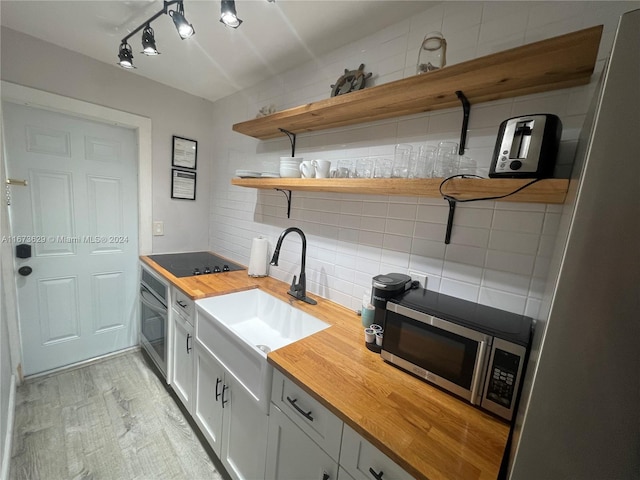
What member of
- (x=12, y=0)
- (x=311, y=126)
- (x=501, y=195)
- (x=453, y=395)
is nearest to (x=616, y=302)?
(x=501, y=195)

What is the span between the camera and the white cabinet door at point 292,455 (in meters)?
0.82

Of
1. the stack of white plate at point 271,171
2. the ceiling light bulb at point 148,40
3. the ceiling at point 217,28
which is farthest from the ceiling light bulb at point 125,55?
the stack of white plate at point 271,171

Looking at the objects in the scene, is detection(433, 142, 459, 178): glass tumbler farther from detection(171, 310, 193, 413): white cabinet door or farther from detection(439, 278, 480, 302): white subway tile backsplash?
detection(171, 310, 193, 413): white cabinet door

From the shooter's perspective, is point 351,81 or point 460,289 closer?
point 460,289

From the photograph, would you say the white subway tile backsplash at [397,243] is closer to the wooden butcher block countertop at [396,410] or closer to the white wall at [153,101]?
the wooden butcher block countertop at [396,410]

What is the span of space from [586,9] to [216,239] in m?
2.72

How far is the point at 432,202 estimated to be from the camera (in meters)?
1.19

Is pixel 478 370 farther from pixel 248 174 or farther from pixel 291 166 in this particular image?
pixel 248 174

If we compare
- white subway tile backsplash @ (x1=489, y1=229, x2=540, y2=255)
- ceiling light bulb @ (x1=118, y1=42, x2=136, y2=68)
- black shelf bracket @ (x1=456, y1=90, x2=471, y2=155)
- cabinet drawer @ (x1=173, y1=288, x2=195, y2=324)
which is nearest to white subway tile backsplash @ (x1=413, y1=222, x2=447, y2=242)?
white subway tile backsplash @ (x1=489, y1=229, x2=540, y2=255)

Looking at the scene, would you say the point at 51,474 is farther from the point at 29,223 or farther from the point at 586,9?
the point at 586,9

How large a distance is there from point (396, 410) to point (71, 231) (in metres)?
2.53

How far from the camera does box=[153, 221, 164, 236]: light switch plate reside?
7.60ft

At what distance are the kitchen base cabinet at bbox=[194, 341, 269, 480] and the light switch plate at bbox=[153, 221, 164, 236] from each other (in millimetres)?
1336

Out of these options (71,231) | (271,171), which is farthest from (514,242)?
(71,231)
